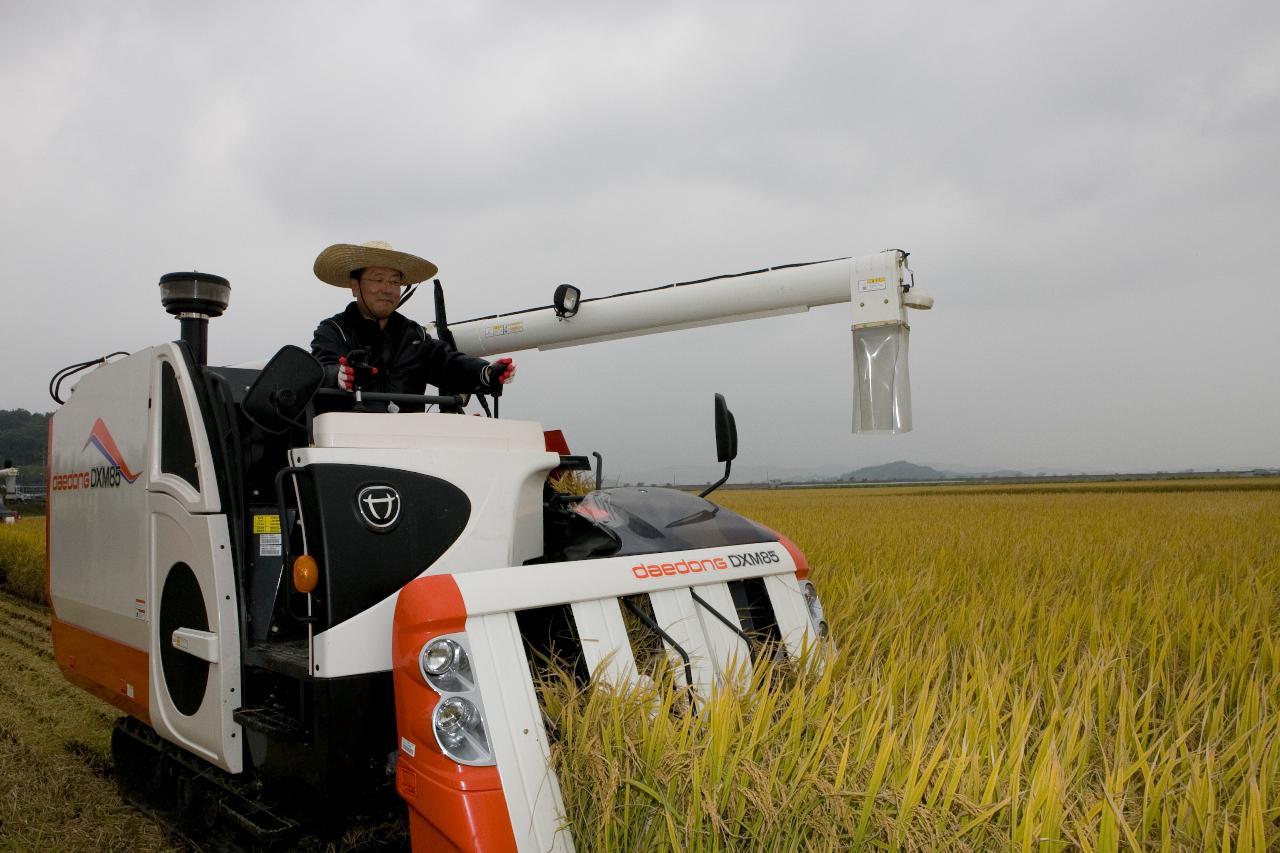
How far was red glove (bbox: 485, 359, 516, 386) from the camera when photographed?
12.1ft

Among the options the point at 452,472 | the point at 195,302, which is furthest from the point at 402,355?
the point at 452,472

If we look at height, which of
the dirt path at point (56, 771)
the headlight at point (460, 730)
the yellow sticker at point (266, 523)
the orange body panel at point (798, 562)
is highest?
the yellow sticker at point (266, 523)

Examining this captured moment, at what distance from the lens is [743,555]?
10.3ft

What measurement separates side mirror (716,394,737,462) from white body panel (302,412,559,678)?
2.03 feet

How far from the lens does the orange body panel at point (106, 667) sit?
3.51 metres

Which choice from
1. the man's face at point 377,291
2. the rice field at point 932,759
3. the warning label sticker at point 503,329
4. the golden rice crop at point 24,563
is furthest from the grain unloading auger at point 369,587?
the golden rice crop at point 24,563

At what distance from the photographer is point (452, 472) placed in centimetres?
280

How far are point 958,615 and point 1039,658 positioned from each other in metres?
0.83

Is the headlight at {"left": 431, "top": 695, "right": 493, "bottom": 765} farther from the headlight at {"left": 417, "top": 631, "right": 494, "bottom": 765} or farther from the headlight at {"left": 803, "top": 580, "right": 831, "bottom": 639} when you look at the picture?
the headlight at {"left": 803, "top": 580, "right": 831, "bottom": 639}

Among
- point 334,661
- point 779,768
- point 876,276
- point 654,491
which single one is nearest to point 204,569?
point 334,661

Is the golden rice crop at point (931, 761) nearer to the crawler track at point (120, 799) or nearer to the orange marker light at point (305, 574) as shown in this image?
the orange marker light at point (305, 574)

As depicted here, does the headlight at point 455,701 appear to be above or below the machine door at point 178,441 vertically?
below

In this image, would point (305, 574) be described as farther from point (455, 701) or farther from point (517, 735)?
point (517, 735)

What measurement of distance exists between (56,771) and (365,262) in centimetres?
310
